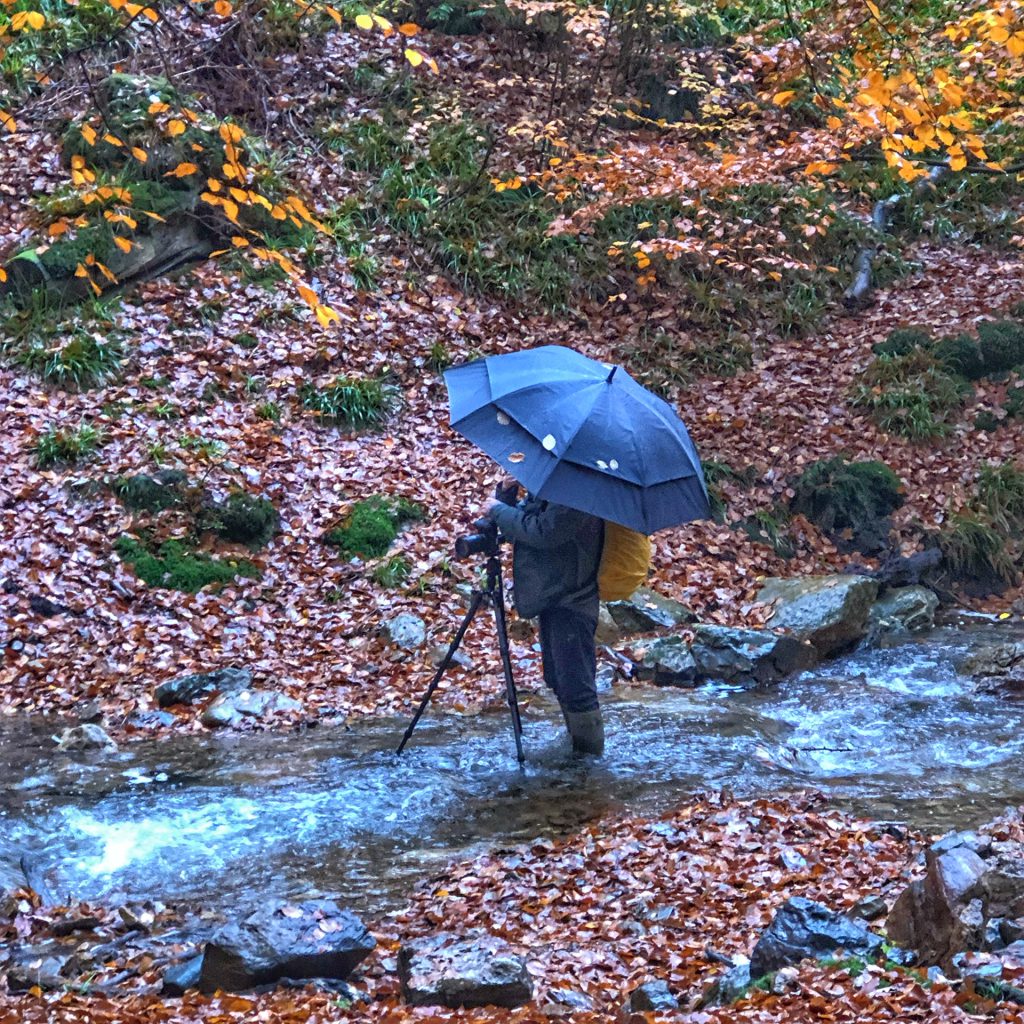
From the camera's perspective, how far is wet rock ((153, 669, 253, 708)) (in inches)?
277

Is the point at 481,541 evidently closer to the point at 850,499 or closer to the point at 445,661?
the point at 445,661

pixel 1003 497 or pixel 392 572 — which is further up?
pixel 392 572

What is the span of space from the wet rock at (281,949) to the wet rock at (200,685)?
329cm

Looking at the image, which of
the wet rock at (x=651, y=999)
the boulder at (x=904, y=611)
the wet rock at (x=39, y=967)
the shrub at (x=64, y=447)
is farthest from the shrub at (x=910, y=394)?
the wet rock at (x=39, y=967)

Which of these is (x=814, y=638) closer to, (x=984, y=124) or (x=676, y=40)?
(x=984, y=124)

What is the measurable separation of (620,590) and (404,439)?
16.3 feet

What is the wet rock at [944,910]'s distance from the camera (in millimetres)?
3396

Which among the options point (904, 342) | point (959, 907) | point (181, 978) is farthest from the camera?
point (904, 342)

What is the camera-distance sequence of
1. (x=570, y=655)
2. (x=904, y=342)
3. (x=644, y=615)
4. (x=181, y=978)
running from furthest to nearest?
(x=904, y=342) < (x=644, y=615) < (x=570, y=655) < (x=181, y=978)

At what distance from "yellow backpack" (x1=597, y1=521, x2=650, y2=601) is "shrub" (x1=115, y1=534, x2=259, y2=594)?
3.72m

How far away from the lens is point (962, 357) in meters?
11.9

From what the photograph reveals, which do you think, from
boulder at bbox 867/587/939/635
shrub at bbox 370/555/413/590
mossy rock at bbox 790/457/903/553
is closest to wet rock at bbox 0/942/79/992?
shrub at bbox 370/555/413/590

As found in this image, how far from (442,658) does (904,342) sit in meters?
7.18

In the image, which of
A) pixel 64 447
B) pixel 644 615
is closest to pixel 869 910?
pixel 644 615
